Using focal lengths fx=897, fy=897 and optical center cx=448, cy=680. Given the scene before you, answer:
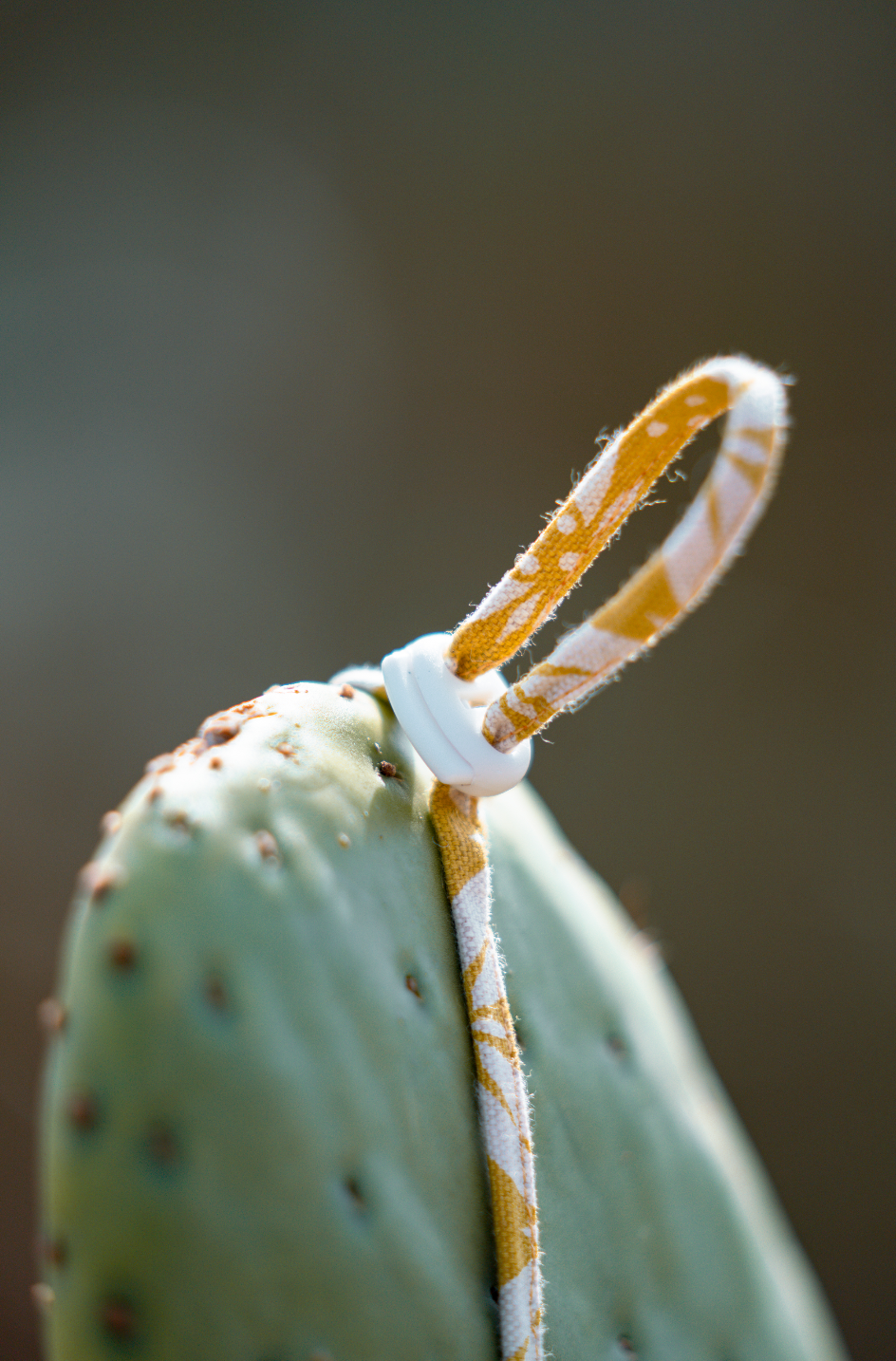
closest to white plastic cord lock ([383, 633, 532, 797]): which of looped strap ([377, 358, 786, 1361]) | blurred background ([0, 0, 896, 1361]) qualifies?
looped strap ([377, 358, 786, 1361])

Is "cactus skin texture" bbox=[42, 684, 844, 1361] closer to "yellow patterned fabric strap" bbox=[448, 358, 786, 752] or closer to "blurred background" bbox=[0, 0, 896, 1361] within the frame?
"yellow patterned fabric strap" bbox=[448, 358, 786, 752]

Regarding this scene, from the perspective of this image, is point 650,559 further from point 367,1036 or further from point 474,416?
point 474,416

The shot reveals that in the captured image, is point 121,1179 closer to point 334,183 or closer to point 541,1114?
point 541,1114

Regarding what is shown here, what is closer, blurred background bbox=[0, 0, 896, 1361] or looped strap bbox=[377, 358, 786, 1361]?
looped strap bbox=[377, 358, 786, 1361]

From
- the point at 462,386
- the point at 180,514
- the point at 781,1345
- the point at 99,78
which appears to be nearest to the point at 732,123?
the point at 462,386

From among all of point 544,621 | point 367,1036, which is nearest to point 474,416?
point 544,621

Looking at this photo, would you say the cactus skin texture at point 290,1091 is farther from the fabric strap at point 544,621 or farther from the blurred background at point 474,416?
the blurred background at point 474,416

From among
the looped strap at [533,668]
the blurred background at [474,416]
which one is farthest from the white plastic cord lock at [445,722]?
the blurred background at [474,416]
